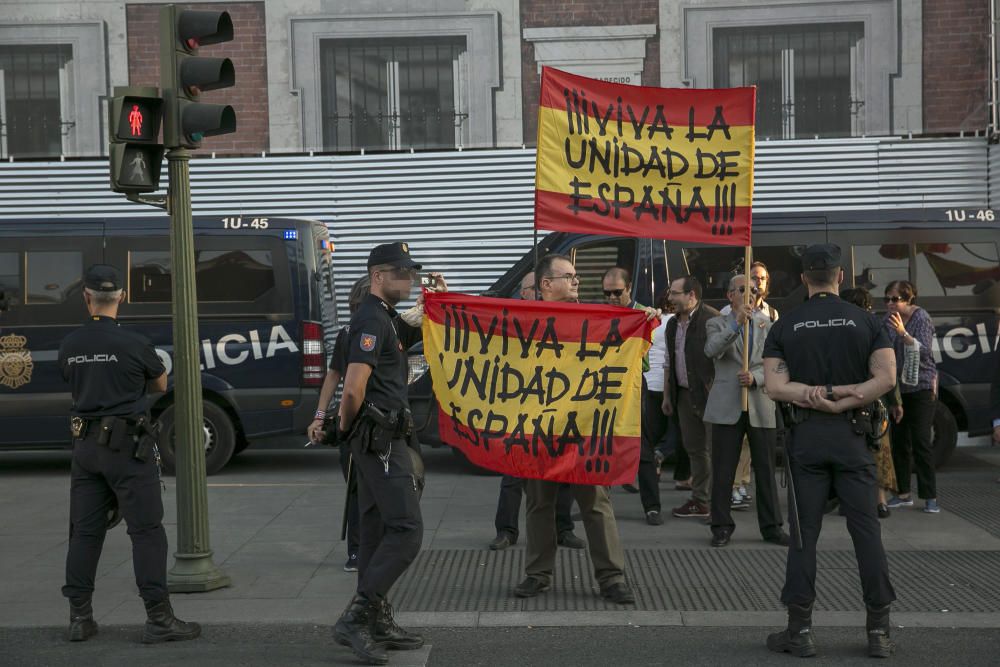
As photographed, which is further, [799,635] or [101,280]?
[101,280]

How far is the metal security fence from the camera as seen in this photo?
14.7 m

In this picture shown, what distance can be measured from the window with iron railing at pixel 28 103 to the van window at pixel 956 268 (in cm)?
1205

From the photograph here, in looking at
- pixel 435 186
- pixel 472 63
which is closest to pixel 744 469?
pixel 435 186

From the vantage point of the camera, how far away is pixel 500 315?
6.72 m

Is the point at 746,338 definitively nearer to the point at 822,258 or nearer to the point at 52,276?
the point at 822,258

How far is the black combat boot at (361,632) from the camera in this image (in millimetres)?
5473

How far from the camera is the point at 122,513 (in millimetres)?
6020

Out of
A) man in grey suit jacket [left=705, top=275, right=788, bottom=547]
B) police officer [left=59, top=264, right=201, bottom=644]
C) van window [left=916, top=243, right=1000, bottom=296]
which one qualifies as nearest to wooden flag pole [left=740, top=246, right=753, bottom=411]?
man in grey suit jacket [left=705, top=275, right=788, bottom=547]

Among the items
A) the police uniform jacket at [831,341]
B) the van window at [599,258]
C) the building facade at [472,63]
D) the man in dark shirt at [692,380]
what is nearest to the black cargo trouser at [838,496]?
the police uniform jacket at [831,341]

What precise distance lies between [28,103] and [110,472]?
513 inches

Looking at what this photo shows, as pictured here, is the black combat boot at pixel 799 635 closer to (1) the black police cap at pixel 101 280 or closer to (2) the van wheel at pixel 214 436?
(1) the black police cap at pixel 101 280

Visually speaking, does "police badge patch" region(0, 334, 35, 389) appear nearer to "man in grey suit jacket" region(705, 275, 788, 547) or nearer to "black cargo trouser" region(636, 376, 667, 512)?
"black cargo trouser" region(636, 376, 667, 512)

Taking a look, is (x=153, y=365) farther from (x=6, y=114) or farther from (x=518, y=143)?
(x=6, y=114)

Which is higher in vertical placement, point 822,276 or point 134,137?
point 134,137
